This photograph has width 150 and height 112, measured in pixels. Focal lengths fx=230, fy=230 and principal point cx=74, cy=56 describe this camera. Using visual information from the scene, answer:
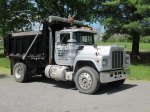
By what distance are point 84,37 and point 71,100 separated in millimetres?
3157

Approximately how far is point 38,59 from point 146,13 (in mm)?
8478

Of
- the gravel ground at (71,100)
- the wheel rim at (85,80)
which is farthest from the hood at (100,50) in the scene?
the gravel ground at (71,100)

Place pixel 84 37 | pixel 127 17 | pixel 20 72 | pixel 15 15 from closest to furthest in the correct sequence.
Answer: pixel 84 37 → pixel 20 72 → pixel 127 17 → pixel 15 15

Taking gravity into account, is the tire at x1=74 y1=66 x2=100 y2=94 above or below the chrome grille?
below

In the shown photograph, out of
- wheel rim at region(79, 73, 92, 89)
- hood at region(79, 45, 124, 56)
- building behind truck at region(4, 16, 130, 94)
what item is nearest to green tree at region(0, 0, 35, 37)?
building behind truck at region(4, 16, 130, 94)

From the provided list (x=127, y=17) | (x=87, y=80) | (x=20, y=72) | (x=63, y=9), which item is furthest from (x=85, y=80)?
(x=63, y=9)

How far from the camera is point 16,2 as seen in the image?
22.2 meters

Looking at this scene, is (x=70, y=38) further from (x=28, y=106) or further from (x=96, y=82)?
(x=28, y=106)

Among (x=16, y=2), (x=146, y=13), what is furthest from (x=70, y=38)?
(x=16, y=2)

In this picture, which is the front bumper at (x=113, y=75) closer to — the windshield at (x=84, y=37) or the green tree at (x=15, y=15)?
the windshield at (x=84, y=37)

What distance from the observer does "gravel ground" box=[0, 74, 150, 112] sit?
20.8ft

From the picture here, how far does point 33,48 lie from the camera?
1040cm

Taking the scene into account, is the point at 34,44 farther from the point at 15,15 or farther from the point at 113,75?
the point at 15,15

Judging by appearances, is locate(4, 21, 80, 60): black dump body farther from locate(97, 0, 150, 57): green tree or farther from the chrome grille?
locate(97, 0, 150, 57): green tree
